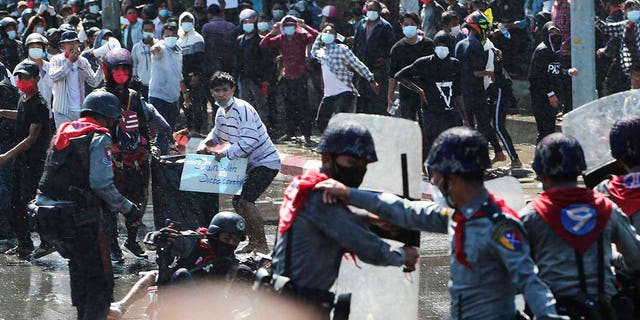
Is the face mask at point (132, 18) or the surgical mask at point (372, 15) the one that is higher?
the face mask at point (132, 18)

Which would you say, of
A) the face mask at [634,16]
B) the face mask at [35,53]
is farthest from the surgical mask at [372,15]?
the face mask at [35,53]

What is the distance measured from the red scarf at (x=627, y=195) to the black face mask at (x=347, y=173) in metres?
1.22

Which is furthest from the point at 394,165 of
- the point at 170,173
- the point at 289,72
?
the point at 289,72

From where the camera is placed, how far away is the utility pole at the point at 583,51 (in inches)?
539

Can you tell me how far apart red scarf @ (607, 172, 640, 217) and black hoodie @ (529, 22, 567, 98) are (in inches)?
352

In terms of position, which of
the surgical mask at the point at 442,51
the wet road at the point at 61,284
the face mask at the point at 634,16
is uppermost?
the face mask at the point at 634,16

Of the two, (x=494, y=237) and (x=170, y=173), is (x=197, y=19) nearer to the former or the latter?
(x=170, y=173)

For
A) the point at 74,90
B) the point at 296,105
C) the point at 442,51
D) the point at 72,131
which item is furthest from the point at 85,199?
the point at 296,105

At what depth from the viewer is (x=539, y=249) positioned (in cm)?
534

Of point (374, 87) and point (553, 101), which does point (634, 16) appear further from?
point (374, 87)

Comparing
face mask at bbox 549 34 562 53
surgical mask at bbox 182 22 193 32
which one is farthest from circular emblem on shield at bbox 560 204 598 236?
surgical mask at bbox 182 22 193 32

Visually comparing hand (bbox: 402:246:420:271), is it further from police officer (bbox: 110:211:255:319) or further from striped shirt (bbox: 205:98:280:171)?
striped shirt (bbox: 205:98:280:171)

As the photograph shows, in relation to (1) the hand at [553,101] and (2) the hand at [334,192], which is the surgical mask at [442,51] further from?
(2) the hand at [334,192]

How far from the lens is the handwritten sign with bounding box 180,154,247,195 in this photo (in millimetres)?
10570
